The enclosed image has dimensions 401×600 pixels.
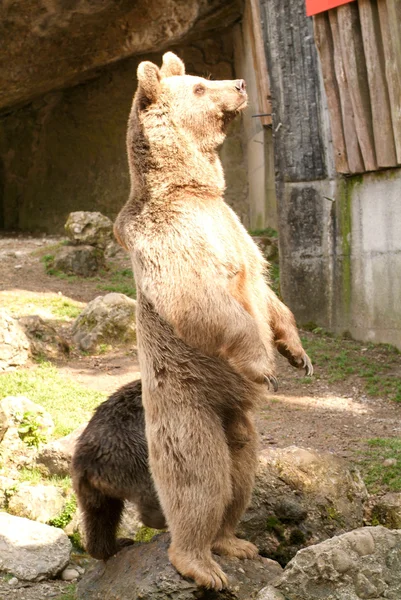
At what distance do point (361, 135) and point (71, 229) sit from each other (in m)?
5.19

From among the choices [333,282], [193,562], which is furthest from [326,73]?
[193,562]

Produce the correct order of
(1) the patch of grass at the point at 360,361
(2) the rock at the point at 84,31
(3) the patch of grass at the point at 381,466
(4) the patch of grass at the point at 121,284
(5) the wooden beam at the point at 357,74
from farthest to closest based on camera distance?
(2) the rock at the point at 84,31 → (4) the patch of grass at the point at 121,284 → (5) the wooden beam at the point at 357,74 → (1) the patch of grass at the point at 360,361 → (3) the patch of grass at the point at 381,466

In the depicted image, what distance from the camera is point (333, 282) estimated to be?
33.6 ft

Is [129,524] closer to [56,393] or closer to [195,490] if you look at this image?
[195,490]

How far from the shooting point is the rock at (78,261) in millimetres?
12680

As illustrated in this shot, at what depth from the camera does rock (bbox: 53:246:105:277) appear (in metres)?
12.7

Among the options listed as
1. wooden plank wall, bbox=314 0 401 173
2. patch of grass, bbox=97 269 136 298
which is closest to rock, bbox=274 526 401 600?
wooden plank wall, bbox=314 0 401 173

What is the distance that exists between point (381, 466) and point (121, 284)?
6633 mm

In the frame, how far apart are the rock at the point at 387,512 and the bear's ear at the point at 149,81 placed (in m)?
3.09

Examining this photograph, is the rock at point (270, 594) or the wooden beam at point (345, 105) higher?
the wooden beam at point (345, 105)

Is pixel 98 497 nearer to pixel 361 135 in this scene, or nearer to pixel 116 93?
pixel 361 135

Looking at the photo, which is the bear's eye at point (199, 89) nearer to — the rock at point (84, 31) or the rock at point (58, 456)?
the rock at point (58, 456)

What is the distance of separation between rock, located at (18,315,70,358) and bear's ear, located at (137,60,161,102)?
5.37 metres

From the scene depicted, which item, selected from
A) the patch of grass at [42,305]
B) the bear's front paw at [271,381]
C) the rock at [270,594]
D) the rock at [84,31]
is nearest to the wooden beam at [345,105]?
the patch of grass at [42,305]
